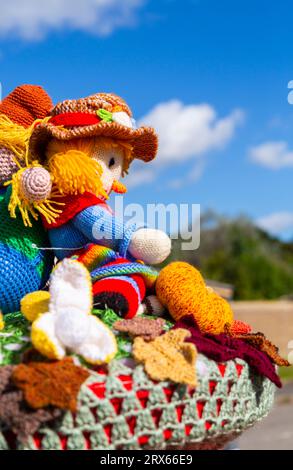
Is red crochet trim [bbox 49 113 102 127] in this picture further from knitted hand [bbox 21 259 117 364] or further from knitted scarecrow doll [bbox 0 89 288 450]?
knitted hand [bbox 21 259 117 364]

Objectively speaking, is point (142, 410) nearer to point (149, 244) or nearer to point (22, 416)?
point (22, 416)

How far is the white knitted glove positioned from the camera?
124cm

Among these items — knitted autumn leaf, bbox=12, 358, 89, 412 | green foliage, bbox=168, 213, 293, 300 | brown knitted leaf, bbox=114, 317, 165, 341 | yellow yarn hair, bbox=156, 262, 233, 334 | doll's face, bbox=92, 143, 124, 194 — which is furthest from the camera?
green foliage, bbox=168, 213, 293, 300

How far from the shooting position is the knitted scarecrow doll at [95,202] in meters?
1.23

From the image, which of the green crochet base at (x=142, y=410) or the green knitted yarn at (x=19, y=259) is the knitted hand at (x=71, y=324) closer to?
the green crochet base at (x=142, y=410)

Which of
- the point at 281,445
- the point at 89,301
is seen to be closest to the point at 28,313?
the point at 89,301

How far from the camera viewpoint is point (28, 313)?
1.10 metres

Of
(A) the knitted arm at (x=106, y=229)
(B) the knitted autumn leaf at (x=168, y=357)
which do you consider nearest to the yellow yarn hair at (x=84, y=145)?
(A) the knitted arm at (x=106, y=229)

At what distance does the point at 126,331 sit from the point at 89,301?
81 millimetres

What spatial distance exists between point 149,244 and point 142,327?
19 cm

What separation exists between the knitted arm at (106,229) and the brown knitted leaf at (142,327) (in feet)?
0.55

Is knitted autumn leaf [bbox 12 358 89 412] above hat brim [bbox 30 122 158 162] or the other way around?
the other way around

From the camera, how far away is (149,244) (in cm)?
124

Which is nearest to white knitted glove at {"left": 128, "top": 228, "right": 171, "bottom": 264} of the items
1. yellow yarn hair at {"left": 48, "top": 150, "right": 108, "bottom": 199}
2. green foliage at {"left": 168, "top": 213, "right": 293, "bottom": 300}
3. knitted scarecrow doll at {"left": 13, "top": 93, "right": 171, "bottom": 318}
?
knitted scarecrow doll at {"left": 13, "top": 93, "right": 171, "bottom": 318}
